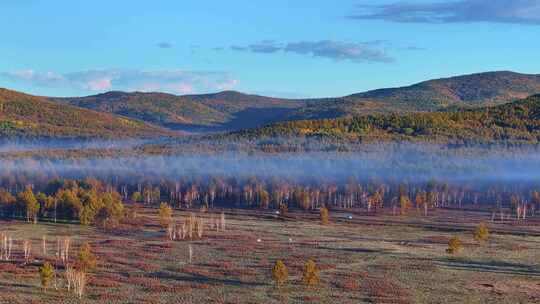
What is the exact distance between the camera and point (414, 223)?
12681 cm

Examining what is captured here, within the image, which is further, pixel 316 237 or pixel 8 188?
pixel 8 188

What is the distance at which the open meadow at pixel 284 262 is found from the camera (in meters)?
64.3

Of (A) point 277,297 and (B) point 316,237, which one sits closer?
(A) point 277,297

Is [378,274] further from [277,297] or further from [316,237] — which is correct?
[316,237]

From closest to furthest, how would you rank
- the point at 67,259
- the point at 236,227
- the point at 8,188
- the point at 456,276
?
1. the point at 456,276
2. the point at 67,259
3. the point at 236,227
4. the point at 8,188

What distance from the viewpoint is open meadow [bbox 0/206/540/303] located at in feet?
211

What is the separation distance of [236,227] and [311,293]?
52499 mm

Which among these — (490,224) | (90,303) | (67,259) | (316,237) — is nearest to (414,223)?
(490,224)

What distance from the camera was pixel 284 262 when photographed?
8081 centimetres

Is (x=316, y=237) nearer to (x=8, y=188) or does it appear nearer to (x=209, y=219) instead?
(x=209, y=219)

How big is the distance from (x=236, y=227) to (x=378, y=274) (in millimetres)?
44603

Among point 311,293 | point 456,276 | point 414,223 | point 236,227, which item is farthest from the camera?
point 414,223

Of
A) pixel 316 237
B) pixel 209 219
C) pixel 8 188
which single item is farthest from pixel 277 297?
pixel 8 188

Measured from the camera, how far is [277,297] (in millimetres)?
63156
